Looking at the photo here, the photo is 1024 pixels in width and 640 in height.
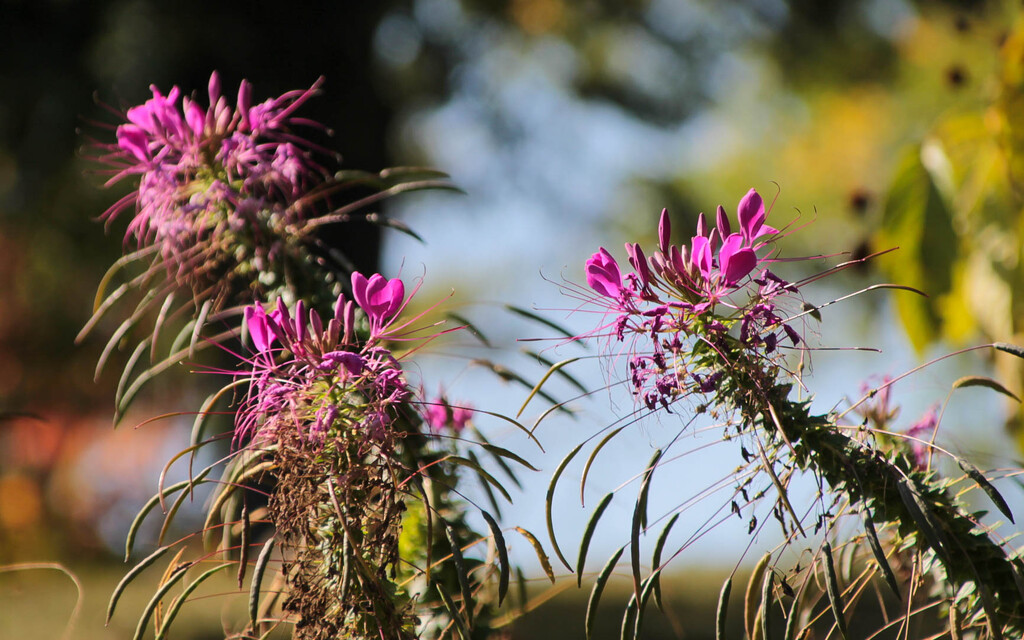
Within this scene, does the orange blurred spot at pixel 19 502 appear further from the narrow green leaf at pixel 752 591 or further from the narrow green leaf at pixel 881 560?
the narrow green leaf at pixel 881 560

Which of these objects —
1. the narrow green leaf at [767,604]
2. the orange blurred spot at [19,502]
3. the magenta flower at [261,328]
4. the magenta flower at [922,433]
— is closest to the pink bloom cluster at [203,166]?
A: the magenta flower at [261,328]

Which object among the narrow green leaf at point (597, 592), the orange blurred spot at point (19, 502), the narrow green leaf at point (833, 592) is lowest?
the narrow green leaf at point (833, 592)

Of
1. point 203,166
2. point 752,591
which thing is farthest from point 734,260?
point 203,166

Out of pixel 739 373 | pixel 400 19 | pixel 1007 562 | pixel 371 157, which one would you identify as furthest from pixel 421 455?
pixel 400 19

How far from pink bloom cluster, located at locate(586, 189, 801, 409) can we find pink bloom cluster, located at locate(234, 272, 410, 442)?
19 cm

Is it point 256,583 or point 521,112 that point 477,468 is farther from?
point 521,112

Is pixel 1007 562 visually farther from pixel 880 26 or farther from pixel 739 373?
pixel 880 26

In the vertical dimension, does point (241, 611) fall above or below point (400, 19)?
below

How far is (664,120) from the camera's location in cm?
391

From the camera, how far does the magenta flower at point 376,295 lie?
718 mm

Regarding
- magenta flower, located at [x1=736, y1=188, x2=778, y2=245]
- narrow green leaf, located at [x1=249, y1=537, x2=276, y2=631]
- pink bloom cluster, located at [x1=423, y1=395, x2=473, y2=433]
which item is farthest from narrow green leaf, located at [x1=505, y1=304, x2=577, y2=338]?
narrow green leaf, located at [x1=249, y1=537, x2=276, y2=631]

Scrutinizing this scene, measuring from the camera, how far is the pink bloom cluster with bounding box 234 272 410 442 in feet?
2.32

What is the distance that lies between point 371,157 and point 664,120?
4.82ft

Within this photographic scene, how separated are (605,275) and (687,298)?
0.23ft
